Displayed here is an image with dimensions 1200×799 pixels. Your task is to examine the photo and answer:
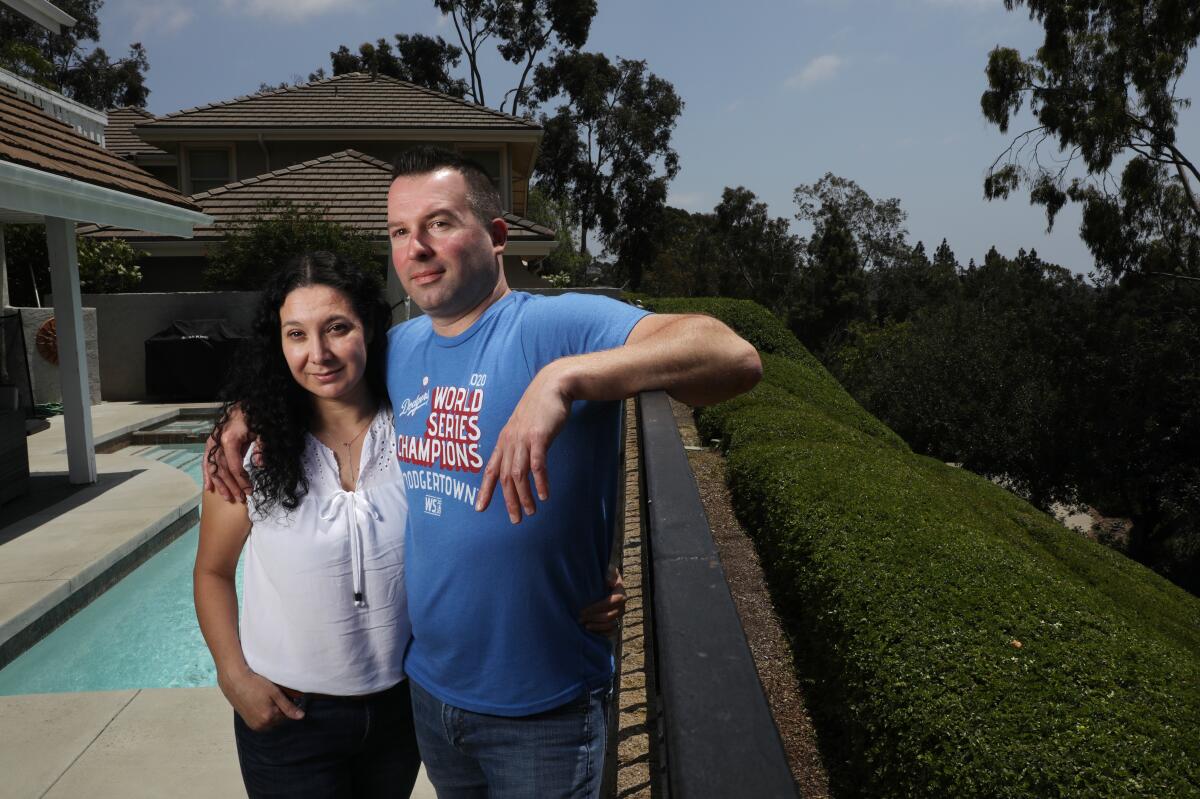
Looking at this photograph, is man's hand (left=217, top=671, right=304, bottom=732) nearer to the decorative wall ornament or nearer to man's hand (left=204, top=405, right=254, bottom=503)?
man's hand (left=204, top=405, right=254, bottom=503)

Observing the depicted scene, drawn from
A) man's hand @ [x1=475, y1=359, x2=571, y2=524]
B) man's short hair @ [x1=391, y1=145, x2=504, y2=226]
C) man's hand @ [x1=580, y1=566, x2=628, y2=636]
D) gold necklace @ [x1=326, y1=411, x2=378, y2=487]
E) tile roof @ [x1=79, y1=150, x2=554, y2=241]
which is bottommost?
man's hand @ [x1=580, y1=566, x2=628, y2=636]

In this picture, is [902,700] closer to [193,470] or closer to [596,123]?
[193,470]

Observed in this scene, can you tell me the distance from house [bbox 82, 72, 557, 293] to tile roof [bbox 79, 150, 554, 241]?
43mm

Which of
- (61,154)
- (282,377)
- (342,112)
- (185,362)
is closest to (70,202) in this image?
(61,154)

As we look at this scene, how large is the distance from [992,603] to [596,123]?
42885 millimetres

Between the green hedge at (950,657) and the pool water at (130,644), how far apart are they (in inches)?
158

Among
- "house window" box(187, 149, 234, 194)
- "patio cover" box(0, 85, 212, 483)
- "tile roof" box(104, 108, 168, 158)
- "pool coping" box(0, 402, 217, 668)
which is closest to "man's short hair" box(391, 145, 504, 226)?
"pool coping" box(0, 402, 217, 668)

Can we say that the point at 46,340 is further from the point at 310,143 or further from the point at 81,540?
the point at 310,143

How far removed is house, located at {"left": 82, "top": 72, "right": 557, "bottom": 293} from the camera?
1747 centimetres

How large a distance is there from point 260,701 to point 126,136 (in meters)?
27.1

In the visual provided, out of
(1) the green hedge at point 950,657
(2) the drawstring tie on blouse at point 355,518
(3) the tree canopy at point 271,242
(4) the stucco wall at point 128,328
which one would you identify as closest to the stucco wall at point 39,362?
(4) the stucco wall at point 128,328

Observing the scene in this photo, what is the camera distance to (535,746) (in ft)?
5.21

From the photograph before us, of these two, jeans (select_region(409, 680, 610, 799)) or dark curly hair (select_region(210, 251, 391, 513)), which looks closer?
jeans (select_region(409, 680, 610, 799))

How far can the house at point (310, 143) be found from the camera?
17.5 m
